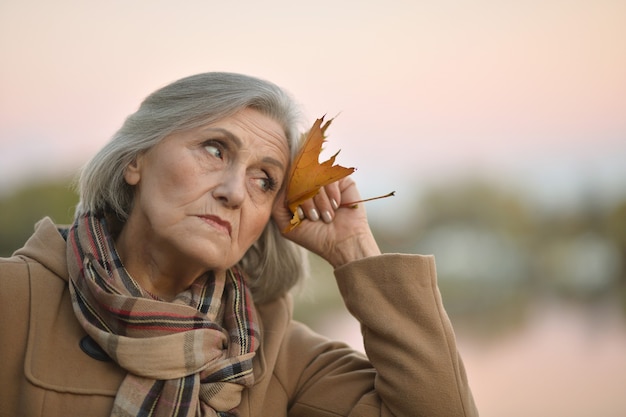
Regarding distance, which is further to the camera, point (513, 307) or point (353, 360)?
point (513, 307)

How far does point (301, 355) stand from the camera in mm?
2869

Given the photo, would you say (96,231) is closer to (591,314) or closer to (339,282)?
(339,282)

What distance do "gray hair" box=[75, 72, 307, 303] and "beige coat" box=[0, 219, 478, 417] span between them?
246 millimetres

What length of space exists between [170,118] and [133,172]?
0.84 ft

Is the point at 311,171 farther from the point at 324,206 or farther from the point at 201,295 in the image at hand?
the point at 201,295

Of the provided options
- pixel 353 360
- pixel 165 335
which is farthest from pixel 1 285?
pixel 353 360

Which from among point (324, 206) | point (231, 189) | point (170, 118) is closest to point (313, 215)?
point (324, 206)

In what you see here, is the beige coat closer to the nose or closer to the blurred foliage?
the nose

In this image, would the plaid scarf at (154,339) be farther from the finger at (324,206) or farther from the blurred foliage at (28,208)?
the blurred foliage at (28,208)

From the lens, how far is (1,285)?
2.33m

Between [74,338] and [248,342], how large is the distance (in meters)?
0.63

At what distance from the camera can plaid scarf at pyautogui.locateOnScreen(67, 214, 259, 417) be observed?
228 centimetres

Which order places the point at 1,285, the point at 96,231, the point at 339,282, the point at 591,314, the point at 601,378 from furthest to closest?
1. the point at 591,314
2. the point at 601,378
3. the point at 339,282
4. the point at 96,231
5. the point at 1,285

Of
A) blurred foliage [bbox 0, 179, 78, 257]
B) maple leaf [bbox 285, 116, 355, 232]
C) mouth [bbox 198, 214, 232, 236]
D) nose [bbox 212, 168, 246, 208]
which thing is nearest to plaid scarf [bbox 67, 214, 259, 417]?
mouth [bbox 198, 214, 232, 236]
